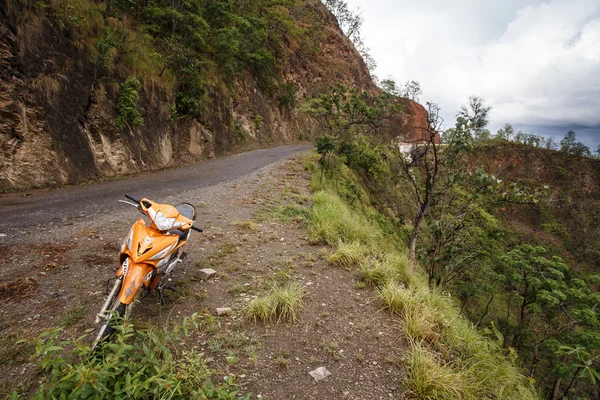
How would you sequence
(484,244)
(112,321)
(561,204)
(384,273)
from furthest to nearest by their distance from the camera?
(561,204) → (484,244) → (384,273) → (112,321)

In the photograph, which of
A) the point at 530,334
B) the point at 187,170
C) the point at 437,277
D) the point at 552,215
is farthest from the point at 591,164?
the point at 187,170

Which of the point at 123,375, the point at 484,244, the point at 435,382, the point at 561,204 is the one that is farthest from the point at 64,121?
the point at 561,204

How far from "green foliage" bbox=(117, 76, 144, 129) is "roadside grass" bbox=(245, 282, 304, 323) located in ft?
28.6

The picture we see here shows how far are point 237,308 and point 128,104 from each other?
8.93 metres

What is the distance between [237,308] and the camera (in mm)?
3162

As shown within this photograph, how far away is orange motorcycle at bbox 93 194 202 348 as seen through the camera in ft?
7.18

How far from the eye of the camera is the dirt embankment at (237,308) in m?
2.30

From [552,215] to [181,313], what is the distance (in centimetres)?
3941

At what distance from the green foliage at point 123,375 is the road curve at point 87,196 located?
12.3 ft

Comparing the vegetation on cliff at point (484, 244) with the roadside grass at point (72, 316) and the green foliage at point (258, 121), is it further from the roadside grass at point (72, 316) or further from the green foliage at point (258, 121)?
the green foliage at point (258, 121)

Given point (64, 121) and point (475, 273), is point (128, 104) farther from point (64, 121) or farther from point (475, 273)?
point (475, 273)

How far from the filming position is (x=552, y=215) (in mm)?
30891

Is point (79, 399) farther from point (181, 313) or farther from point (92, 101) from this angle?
point (92, 101)

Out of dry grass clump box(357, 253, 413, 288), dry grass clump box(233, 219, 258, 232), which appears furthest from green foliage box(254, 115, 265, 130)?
dry grass clump box(357, 253, 413, 288)
